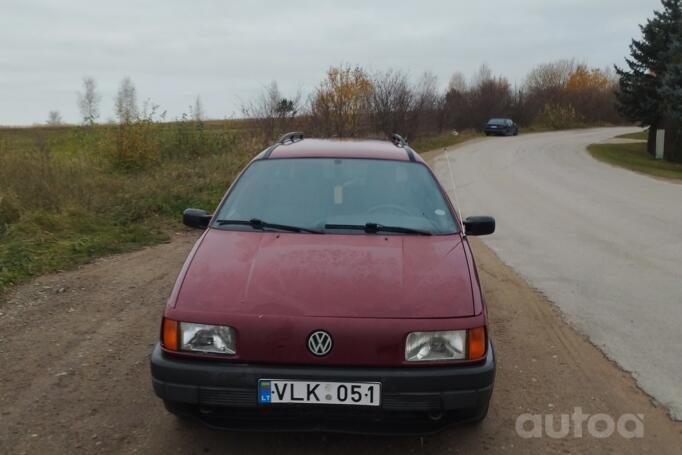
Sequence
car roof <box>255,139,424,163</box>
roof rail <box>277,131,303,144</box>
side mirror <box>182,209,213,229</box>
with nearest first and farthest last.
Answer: side mirror <box>182,209,213,229</box> → car roof <box>255,139,424,163</box> → roof rail <box>277,131,303,144</box>

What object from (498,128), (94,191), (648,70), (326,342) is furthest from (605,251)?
(498,128)

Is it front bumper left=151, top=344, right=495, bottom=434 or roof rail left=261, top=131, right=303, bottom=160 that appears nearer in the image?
front bumper left=151, top=344, right=495, bottom=434

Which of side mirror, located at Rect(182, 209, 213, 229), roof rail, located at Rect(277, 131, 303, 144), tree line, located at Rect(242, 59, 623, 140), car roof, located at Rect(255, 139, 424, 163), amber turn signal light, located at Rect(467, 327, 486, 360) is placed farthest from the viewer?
tree line, located at Rect(242, 59, 623, 140)

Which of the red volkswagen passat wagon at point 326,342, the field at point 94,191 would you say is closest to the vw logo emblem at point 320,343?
the red volkswagen passat wagon at point 326,342

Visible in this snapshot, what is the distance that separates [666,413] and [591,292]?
10.0ft

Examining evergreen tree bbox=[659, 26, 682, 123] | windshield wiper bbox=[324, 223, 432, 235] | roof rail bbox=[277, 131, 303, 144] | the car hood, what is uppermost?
evergreen tree bbox=[659, 26, 682, 123]

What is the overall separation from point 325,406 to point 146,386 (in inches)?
68.2

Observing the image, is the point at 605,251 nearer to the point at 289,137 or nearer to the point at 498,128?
the point at 289,137

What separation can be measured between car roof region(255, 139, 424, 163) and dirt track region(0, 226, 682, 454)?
68.7 inches

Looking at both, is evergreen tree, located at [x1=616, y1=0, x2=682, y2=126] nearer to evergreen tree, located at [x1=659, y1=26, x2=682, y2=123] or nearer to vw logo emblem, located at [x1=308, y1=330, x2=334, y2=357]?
evergreen tree, located at [x1=659, y1=26, x2=682, y2=123]

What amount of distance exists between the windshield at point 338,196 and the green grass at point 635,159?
67.0 feet

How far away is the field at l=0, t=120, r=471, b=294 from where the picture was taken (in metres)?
8.22

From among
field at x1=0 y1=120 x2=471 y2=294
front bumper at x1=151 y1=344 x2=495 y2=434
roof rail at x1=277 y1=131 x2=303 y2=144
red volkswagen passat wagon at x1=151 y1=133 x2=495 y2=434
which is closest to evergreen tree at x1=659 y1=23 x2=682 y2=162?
field at x1=0 y1=120 x2=471 y2=294

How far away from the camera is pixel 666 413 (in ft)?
12.8
